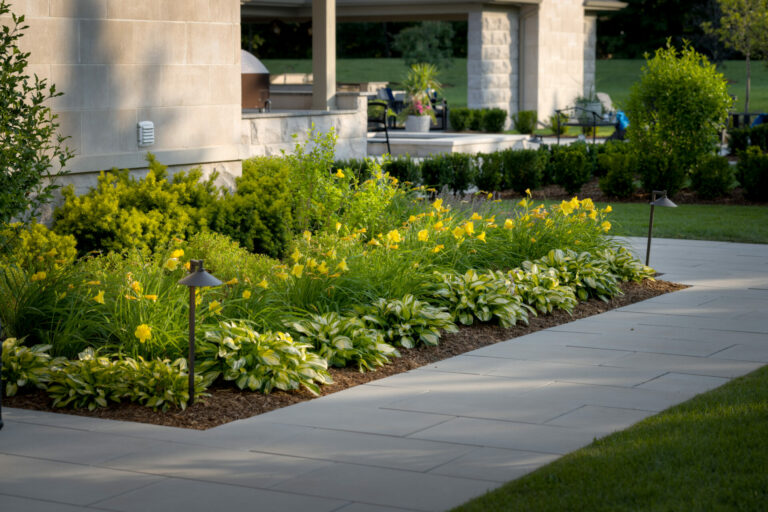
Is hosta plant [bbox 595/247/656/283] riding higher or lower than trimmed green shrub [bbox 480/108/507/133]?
lower

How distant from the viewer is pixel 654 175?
1567 cm

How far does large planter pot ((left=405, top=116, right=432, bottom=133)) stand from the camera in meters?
24.1

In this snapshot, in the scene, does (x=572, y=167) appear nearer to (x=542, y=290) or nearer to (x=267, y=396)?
(x=542, y=290)

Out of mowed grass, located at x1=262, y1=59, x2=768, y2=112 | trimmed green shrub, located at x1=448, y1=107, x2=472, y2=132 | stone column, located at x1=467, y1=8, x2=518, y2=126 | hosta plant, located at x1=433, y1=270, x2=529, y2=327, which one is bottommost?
hosta plant, located at x1=433, y1=270, x2=529, y2=327

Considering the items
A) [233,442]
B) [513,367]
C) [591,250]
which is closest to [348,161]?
[591,250]

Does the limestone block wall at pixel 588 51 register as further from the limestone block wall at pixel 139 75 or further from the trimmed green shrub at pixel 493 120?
the limestone block wall at pixel 139 75

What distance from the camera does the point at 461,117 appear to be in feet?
90.3

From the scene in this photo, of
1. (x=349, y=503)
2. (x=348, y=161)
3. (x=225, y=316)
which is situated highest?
(x=348, y=161)

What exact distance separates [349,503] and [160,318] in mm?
2326

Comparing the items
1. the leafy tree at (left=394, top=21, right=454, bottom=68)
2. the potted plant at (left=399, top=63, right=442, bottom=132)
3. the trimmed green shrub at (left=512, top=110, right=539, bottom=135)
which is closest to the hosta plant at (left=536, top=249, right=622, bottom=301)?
the potted plant at (left=399, top=63, right=442, bottom=132)

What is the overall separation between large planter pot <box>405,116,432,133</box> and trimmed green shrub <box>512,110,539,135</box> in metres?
3.90

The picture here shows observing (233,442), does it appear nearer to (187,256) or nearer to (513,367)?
(513,367)

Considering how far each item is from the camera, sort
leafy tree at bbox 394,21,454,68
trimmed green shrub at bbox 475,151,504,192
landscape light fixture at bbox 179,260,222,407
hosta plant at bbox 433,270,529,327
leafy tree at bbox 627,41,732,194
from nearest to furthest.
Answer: landscape light fixture at bbox 179,260,222,407
hosta plant at bbox 433,270,529,327
leafy tree at bbox 627,41,732,194
trimmed green shrub at bbox 475,151,504,192
leafy tree at bbox 394,21,454,68

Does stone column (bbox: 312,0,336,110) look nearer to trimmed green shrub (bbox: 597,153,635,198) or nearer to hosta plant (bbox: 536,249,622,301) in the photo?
trimmed green shrub (bbox: 597,153,635,198)
